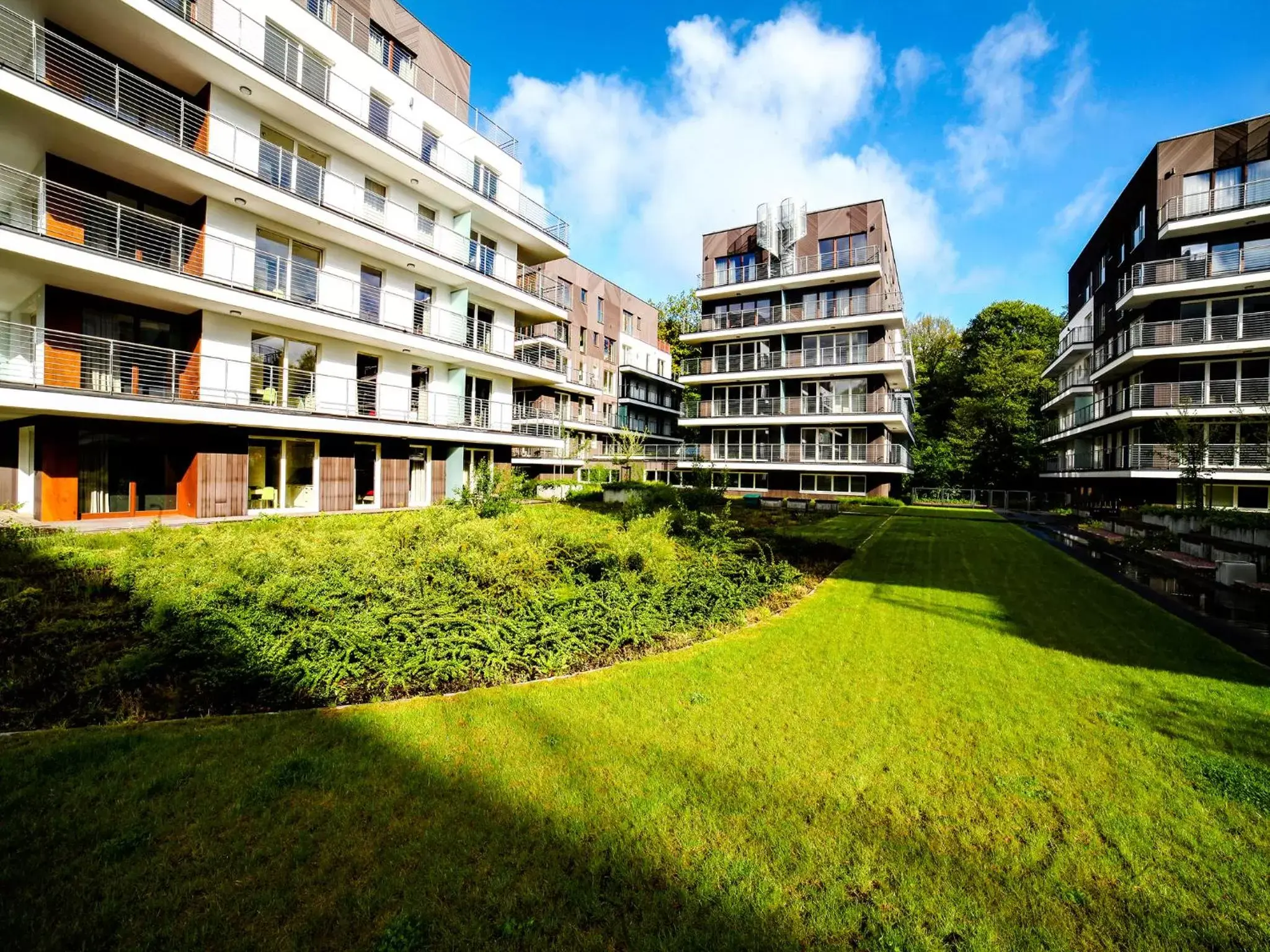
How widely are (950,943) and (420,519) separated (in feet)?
29.5

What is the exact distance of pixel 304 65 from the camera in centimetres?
1788

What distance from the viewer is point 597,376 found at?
46594 mm

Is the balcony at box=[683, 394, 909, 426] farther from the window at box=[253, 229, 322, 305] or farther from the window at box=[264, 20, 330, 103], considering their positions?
the window at box=[264, 20, 330, 103]

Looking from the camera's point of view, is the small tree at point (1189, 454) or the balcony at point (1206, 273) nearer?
the small tree at point (1189, 454)

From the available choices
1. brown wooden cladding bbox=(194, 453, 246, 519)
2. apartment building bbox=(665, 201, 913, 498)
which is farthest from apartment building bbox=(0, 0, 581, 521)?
apartment building bbox=(665, 201, 913, 498)

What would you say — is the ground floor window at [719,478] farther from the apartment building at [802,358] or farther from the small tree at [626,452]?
the small tree at [626,452]

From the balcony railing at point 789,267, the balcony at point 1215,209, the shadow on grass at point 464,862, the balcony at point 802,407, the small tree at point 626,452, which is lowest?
the shadow on grass at point 464,862

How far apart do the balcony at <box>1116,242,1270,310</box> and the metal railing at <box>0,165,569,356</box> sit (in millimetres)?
33537

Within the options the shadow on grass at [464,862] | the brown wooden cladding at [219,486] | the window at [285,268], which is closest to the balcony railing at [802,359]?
the window at [285,268]

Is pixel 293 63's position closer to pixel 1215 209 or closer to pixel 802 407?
pixel 802 407

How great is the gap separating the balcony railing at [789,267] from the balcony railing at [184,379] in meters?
25.5

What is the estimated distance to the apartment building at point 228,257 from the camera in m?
13.3

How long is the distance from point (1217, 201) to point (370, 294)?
37.9 m

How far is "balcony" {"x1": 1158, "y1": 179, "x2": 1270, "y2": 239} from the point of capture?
2411cm
